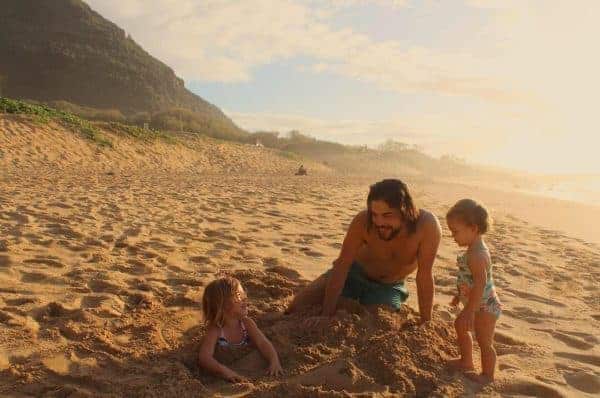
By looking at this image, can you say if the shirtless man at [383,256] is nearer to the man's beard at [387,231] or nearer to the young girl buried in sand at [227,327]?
the man's beard at [387,231]

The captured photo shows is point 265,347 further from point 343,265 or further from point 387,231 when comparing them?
point 387,231

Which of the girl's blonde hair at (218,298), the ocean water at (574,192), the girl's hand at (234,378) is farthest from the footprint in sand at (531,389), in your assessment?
the ocean water at (574,192)

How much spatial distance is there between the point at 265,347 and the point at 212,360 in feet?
1.01

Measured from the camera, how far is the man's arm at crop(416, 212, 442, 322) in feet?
9.76

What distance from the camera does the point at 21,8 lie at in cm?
5866

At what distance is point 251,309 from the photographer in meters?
3.54

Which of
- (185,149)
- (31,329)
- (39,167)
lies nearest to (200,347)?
(31,329)

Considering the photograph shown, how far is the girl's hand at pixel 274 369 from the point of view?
2.60 metres

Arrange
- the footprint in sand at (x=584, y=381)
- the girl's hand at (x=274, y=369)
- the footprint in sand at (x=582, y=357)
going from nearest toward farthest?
the girl's hand at (x=274, y=369) → the footprint in sand at (x=584, y=381) → the footprint in sand at (x=582, y=357)

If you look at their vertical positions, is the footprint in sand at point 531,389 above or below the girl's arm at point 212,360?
above

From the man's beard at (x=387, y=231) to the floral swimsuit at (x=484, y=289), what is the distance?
0.41 meters

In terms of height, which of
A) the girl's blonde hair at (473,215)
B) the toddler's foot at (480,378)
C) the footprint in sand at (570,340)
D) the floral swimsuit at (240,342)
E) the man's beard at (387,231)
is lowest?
the floral swimsuit at (240,342)

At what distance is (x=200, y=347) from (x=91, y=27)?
217 ft

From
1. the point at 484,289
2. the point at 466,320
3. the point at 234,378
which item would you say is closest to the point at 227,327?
the point at 234,378
